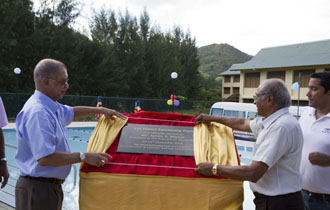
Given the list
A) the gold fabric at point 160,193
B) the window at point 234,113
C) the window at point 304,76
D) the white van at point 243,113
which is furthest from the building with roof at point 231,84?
the gold fabric at point 160,193

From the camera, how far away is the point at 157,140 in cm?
251

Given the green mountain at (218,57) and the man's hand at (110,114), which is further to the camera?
the green mountain at (218,57)

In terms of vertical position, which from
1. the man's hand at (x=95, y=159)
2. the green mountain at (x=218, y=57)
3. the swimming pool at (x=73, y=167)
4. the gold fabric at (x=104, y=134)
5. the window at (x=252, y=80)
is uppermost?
the green mountain at (x=218, y=57)

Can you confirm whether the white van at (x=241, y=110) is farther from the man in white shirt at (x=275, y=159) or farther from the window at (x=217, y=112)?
the man in white shirt at (x=275, y=159)

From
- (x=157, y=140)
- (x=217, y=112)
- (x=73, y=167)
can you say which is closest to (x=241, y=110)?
(x=217, y=112)

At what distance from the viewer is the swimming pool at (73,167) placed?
13.5 feet

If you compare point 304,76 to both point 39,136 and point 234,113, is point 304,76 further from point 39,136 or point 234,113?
point 39,136

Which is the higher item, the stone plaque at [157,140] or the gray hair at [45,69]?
the gray hair at [45,69]

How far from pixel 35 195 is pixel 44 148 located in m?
0.42

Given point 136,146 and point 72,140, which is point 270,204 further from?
point 72,140

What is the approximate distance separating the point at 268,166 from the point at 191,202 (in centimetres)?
68

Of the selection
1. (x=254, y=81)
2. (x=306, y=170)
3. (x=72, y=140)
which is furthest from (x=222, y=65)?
(x=306, y=170)

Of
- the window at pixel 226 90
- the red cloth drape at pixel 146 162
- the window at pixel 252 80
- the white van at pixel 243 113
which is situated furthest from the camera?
the window at pixel 226 90

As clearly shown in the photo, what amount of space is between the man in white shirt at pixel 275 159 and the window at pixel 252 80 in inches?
1080
